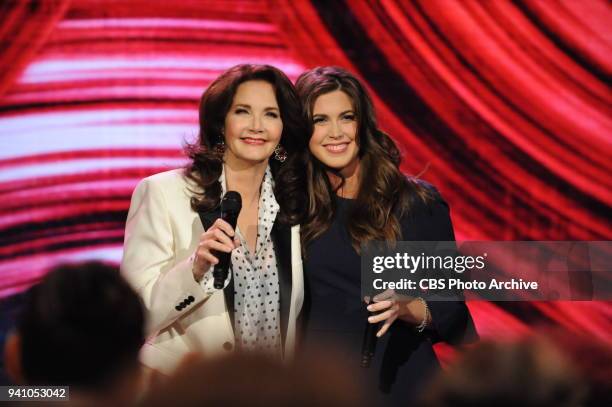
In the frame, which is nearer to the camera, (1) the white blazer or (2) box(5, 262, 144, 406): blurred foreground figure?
(2) box(5, 262, 144, 406): blurred foreground figure

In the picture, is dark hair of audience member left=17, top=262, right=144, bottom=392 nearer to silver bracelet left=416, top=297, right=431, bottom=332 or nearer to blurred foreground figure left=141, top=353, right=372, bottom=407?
blurred foreground figure left=141, top=353, right=372, bottom=407

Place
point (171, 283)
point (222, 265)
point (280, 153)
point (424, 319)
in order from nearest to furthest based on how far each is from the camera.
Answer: point (222, 265), point (171, 283), point (424, 319), point (280, 153)

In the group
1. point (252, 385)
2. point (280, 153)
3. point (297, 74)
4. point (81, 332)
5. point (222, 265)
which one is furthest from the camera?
point (297, 74)

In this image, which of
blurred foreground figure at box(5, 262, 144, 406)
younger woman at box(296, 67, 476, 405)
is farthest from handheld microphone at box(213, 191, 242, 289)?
blurred foreground figure at box(5, 262, 144, 406)

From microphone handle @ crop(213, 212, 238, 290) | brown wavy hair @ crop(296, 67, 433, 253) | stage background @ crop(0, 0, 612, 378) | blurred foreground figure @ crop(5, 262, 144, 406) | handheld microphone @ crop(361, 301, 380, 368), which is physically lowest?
blurred foreground figure @ crop(5, 262, 144, 406)

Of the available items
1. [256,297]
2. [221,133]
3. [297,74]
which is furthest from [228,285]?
[297,74]

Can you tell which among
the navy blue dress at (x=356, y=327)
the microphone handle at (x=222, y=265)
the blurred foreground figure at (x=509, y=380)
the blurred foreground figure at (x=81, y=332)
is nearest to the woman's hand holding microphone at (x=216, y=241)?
the microphone handle at (x=222, y=265)

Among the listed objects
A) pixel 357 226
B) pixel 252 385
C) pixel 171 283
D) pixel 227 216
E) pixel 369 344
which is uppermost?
pixel 357 226

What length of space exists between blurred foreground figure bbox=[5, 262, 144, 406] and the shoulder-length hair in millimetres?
1478

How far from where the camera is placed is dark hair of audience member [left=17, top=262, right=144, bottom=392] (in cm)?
131

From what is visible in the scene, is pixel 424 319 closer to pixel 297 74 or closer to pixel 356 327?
pixel 356 327

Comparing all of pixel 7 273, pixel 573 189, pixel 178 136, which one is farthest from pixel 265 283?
pixel 573 189

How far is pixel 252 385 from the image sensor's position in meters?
0.93

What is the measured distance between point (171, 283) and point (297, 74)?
4.84 feet
